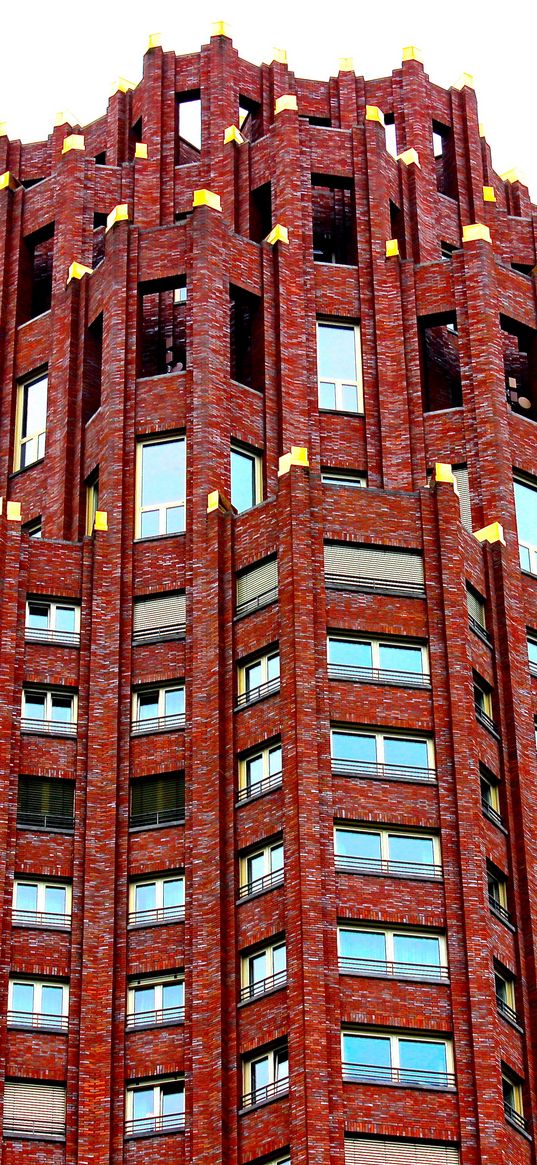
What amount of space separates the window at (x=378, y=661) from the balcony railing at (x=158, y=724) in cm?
492

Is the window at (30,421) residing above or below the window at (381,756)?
above

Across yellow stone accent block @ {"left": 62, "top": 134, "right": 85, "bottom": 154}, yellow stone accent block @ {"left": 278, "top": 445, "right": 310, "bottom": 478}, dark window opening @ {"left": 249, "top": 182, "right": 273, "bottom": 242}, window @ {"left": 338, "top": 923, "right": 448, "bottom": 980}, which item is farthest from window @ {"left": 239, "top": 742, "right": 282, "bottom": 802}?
yellow stone accent block @ {"left": 62, "top": 134, "right": 85, "bottom": 154}

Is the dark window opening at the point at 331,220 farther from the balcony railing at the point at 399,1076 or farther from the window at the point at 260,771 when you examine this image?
the balcony railing at the point at 399,1076

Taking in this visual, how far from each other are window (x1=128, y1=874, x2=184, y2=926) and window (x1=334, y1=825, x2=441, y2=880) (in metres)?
4.89

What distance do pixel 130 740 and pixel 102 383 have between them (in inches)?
500

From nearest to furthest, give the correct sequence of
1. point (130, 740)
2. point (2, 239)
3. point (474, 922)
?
point (474, 922) < point (130, 740) < point (2, 239)

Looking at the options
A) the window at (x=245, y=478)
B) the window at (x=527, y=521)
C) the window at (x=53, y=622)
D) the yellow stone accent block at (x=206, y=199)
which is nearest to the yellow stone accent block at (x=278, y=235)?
the yellow stone accent block at (x=206, y=199)

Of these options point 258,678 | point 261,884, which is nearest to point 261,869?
point 261,884

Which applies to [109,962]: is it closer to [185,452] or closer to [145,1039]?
[145,1039]

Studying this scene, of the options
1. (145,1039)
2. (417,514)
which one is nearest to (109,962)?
(145,1039)

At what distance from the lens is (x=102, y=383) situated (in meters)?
91.4

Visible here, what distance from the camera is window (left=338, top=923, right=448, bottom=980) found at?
256 ft

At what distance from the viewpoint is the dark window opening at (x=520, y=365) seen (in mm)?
95188

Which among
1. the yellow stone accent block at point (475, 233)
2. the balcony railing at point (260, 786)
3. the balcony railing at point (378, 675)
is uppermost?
the yellow stone accent block at point (475, 233)
